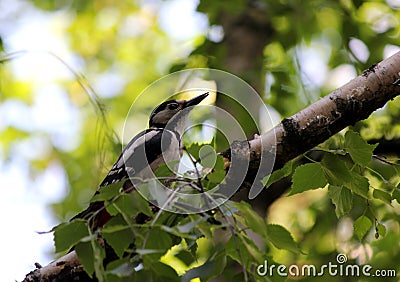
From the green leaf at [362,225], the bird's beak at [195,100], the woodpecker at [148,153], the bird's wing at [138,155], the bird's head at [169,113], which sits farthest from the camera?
the bird's head at [169,113]

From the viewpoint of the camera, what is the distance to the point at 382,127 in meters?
4.50

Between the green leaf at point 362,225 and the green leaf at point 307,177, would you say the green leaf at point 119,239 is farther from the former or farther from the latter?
the green leaf at point 362,225

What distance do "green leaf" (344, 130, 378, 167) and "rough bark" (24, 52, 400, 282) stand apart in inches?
9.4

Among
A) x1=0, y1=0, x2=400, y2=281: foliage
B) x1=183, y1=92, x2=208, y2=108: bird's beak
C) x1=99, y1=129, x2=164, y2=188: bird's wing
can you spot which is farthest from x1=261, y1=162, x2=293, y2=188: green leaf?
x1=183, y1=92, x2=208, y2=108: bird's beak

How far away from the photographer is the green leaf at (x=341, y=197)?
7.72ft

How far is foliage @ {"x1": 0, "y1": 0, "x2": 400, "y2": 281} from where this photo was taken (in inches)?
76.2

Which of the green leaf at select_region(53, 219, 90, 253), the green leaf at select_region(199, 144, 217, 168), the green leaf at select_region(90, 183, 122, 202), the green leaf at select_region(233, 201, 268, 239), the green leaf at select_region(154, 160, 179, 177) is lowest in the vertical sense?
the green leaf at select_region(199, 144, 217, 168)

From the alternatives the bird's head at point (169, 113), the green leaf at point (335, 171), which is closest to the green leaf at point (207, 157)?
the green leaf at point (335, 171)

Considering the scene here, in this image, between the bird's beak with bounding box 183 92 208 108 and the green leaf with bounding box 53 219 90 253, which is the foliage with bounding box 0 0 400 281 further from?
the bird's beak with bounding box 183 92 208 108

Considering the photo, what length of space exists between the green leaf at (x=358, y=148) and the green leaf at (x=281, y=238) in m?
0.51

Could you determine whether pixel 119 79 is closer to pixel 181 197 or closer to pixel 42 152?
pixel 42 152

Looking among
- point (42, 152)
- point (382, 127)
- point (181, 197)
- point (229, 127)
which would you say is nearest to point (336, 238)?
point (382, 127)

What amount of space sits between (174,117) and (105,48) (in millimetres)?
4859

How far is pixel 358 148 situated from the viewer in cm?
229
